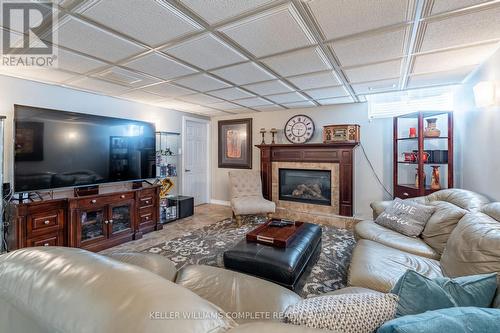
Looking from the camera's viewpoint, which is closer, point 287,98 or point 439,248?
point 439,248

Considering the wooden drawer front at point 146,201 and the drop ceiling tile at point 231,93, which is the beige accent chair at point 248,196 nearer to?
the wooden drawer front at point 146,201

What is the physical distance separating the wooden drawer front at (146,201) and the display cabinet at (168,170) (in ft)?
1.66

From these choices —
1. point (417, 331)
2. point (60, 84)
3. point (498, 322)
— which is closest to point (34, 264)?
point (417, 331)

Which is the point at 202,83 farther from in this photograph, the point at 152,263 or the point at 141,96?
the point at 152,263

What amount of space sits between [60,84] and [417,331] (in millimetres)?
4231

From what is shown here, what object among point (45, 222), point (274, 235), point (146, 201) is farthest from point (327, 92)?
point (45, 222)

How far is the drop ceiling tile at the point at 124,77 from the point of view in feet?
8.97

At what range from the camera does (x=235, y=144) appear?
5633mm

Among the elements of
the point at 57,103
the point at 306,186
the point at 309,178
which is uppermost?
the point at 57,103

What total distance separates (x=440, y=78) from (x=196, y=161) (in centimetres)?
465

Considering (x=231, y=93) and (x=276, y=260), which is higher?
(x=231, y=93)

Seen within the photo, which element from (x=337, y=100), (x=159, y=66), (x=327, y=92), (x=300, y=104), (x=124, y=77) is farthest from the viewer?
(x=300, y=104)

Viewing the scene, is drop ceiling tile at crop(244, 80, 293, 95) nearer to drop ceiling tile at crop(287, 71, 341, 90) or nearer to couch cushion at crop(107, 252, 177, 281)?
drop ceiling tile at crop(287, 71, 341, 90)

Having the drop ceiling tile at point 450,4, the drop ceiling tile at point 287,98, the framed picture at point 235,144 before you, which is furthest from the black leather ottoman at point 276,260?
the framed picture at point 235,144
